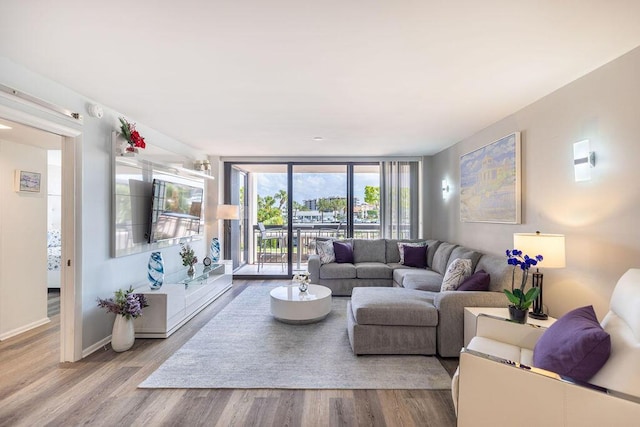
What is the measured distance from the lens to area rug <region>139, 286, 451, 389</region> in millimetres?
2345

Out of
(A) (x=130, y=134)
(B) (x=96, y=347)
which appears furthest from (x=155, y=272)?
(A) (x=130, y=134)

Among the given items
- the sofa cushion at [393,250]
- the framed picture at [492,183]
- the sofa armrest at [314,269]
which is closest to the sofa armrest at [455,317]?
the framed picture at [492,183]

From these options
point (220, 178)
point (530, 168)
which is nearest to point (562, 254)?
point (530, 168)

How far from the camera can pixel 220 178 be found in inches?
229

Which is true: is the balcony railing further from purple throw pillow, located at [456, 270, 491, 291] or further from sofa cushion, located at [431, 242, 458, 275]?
purple throw pillow, located at [456, 270, 491, 291]

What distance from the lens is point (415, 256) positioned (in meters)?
4.91

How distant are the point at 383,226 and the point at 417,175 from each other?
1208 millimetres

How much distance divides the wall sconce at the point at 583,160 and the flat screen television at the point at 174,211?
14.0 ft

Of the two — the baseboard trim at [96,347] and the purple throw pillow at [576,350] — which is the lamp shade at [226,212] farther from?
the purple throw pillow at [576,350]

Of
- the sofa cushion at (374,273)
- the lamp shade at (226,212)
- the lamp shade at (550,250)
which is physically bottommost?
the sofa cushion at (374,273)

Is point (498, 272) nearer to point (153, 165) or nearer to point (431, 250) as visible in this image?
point (431, 250)

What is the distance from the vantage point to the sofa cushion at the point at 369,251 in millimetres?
5267

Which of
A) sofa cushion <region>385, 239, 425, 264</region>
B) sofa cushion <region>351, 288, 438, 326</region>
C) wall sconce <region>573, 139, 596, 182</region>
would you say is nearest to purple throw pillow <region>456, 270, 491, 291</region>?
sofa cushion <region>351, 288, 438, 326</region>

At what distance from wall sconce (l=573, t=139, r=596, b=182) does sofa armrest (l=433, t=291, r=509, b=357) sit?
1209 millimetres
